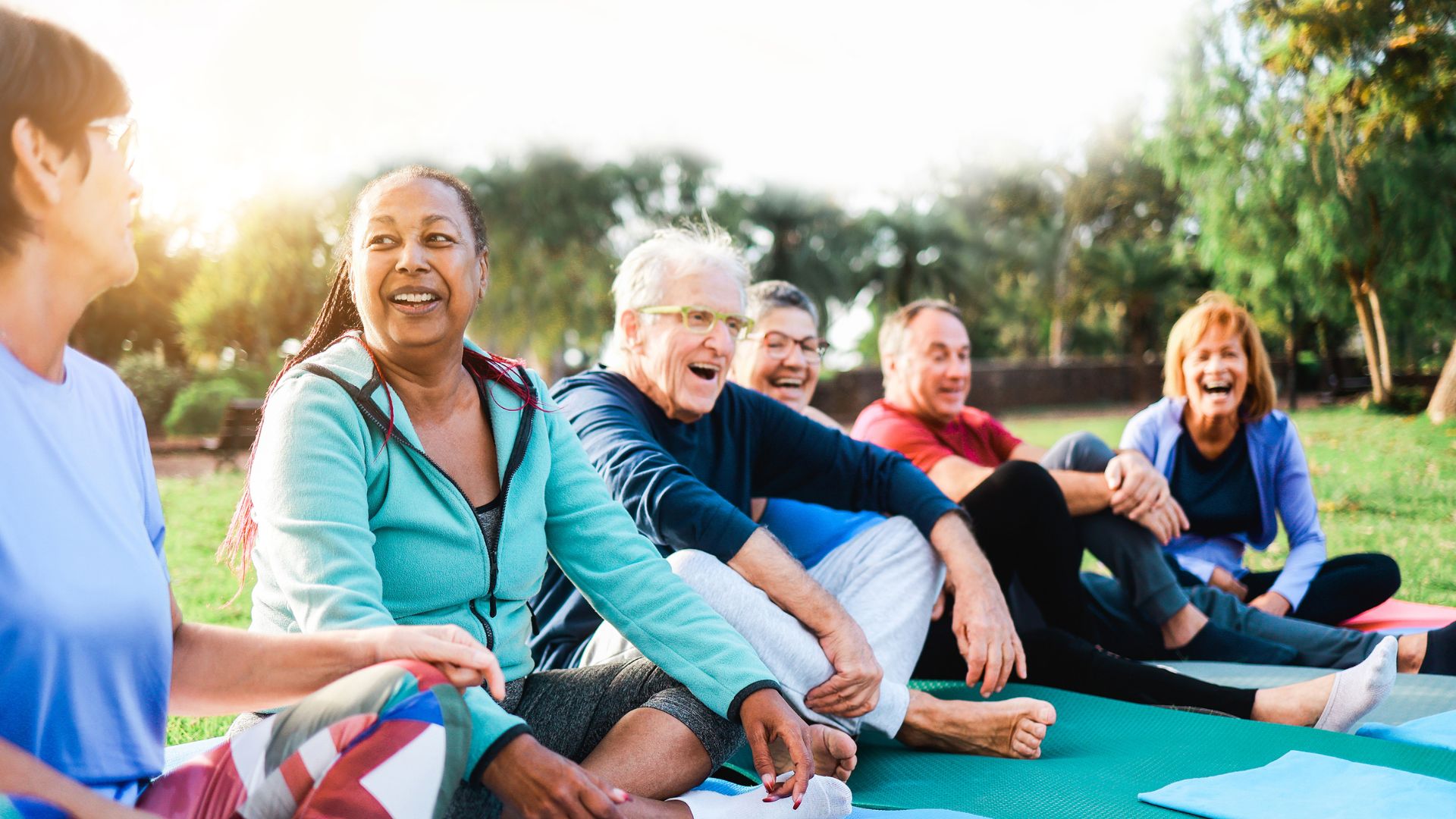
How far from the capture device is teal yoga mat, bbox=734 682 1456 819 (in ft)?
8.48

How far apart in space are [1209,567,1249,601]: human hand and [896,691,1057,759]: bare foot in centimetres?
168

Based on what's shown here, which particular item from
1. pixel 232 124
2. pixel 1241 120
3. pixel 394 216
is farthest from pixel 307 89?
pixel 394 216

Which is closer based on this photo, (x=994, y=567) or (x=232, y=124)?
(x=994, y=567)

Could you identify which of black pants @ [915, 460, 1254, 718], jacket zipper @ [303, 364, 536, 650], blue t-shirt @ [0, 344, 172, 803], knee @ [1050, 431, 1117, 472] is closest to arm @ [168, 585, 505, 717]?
blue t-shirt @ [0, 344, 172, 803]

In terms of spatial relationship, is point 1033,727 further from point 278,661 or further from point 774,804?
point 278,661

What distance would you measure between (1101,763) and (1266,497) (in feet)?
6.79

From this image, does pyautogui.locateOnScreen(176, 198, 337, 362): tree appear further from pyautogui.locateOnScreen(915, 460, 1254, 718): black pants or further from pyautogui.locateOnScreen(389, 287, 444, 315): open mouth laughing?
pyautogui.locateOnScreen(389, 287, 444, 315): open mouth laughing

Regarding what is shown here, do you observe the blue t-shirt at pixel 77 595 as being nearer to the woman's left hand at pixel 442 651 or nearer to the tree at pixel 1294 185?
the woman's left hand at pixel 442 651

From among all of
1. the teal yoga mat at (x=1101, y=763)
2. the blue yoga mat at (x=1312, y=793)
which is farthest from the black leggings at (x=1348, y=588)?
the blue yoga mat at (x=1312, y=793)

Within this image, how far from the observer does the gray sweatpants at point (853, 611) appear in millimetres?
2643

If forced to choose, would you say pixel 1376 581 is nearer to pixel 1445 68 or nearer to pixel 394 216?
pixel 394 216

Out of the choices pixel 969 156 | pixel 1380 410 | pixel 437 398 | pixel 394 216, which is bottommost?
pixel 1380 410

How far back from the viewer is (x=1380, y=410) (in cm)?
1886

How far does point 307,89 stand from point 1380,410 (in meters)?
19.6
